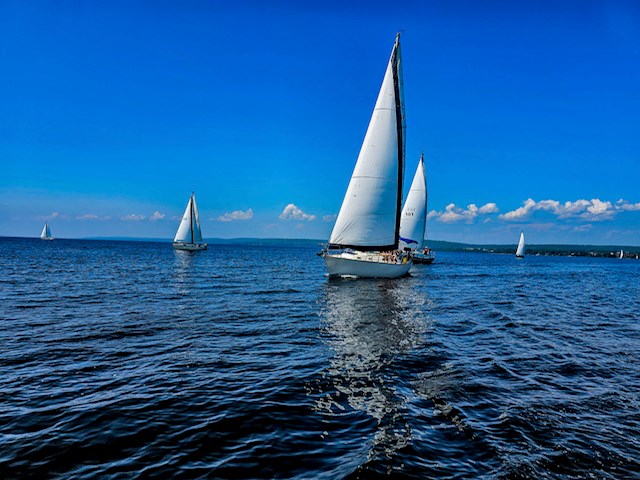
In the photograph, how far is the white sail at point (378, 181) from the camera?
120 ft

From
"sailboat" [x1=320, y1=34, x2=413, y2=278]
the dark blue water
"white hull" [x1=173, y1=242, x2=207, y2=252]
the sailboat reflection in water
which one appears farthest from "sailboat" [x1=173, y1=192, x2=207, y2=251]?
the dark blue water

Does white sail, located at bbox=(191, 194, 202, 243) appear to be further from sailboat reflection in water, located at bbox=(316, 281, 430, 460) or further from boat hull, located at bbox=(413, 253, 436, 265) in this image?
sailboat reflection in water, located at bbox=(316, 281, 430, 460)

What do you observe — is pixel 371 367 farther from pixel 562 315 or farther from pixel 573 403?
pixel 562 315

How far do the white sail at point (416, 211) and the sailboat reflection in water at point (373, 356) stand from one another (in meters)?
43.9

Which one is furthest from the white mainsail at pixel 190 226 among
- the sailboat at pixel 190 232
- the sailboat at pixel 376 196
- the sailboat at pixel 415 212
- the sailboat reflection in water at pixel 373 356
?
the sailboat reflection in water at pixel 373 356

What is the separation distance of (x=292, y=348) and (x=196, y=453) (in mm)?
7193

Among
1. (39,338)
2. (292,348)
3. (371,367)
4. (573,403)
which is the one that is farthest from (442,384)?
(39,338)

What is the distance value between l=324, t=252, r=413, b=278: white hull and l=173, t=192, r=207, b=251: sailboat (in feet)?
226

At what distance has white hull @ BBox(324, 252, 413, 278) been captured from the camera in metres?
36.0

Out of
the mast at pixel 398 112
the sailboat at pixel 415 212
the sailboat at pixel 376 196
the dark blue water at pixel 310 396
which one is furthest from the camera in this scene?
the sailboat at pixel 415 212

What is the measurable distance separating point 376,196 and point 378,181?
4.66ft

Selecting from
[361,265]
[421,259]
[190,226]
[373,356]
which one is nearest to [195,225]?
[190,226]

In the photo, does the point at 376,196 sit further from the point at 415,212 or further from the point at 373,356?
the point at 415,212

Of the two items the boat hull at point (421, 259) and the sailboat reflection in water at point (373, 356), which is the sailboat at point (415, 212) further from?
the sailboat reflection in water at point (373, 356)
